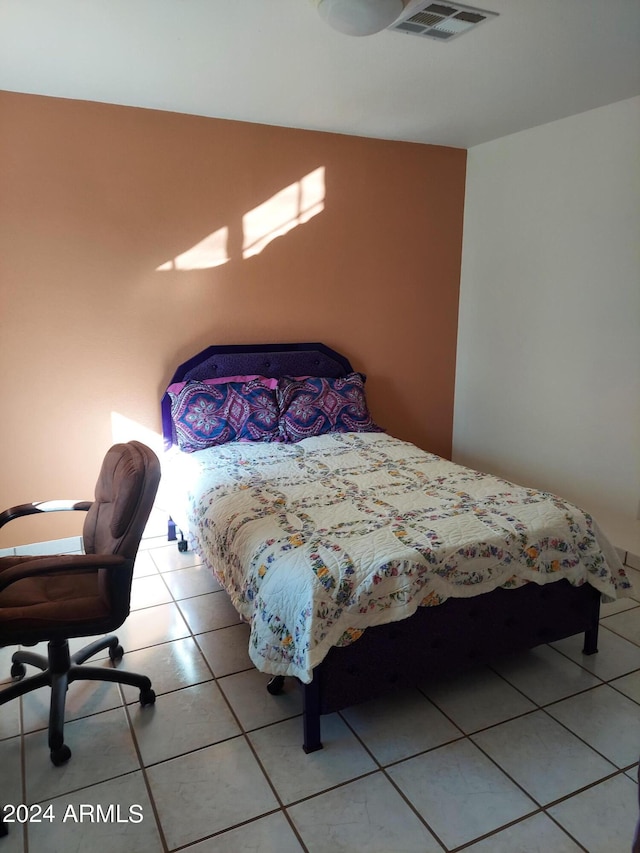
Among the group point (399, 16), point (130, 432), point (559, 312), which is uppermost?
point (399, 16)

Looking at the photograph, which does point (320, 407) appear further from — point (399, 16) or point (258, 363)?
point (399, 16)

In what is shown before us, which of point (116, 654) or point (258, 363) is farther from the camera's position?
point (258, 363)

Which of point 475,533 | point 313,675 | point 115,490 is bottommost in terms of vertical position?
point 313,675

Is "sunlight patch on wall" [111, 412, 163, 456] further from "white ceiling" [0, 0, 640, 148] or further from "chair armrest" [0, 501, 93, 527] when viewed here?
"white ceiling" [0, 0, 640, 148]

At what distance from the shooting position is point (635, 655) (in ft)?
8.68

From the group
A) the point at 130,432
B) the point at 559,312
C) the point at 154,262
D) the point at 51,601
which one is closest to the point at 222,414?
the point at 130,432

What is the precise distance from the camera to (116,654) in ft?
8.71

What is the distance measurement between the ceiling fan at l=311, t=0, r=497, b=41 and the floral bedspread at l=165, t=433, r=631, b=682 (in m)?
1.85

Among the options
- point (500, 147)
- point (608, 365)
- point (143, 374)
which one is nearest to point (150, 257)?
point (143, 374)

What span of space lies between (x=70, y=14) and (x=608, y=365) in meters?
3.08

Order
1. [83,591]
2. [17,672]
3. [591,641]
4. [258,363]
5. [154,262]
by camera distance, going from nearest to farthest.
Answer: [83,591] < [17,672] < [591,641] < [154,262] < [258,363]

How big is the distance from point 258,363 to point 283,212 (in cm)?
97

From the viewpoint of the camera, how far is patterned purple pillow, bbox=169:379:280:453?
3.58 m

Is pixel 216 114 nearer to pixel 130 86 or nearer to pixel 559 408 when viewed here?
pixel 130 86
